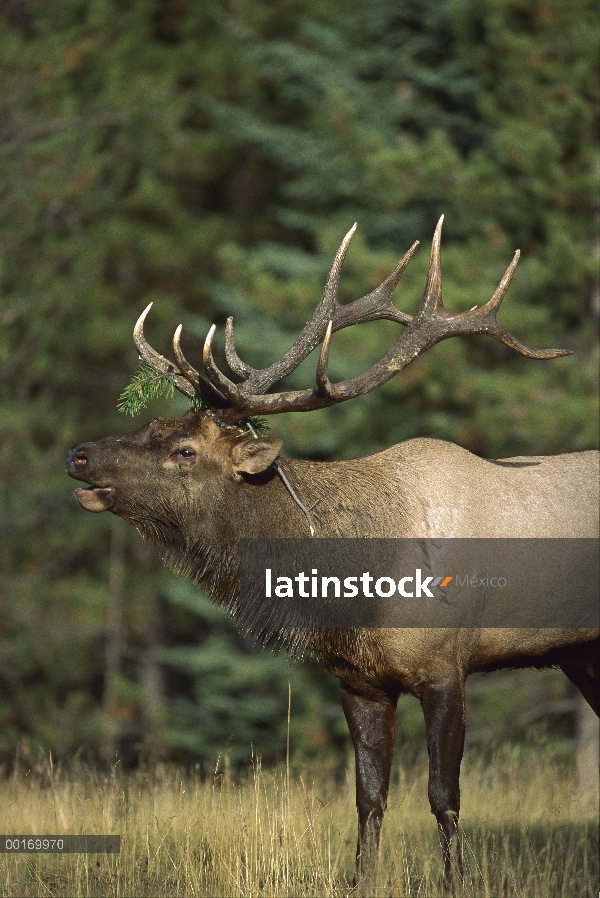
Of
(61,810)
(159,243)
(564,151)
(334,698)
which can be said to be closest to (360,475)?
(61,810)

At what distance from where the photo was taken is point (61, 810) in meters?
5.69

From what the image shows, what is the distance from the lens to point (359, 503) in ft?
17.9

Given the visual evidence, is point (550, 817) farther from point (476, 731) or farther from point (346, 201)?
point (346, 201)

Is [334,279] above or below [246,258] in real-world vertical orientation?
above

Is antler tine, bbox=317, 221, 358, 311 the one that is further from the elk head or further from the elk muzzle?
the elk muzzle

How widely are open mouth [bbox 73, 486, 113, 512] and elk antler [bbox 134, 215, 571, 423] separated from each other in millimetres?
619

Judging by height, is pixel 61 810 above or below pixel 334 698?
above

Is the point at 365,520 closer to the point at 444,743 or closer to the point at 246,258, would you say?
the point at 444,743

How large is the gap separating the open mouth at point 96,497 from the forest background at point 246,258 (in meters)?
6.22

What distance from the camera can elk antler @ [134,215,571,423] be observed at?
5219mm

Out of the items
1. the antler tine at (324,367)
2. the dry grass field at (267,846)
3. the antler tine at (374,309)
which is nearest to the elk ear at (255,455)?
the antler tine at (324,367)

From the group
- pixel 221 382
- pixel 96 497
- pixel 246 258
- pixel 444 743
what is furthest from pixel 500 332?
pixel 246 258

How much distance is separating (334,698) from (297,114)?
9.24 metres

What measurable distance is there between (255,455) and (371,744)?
1.46 m
